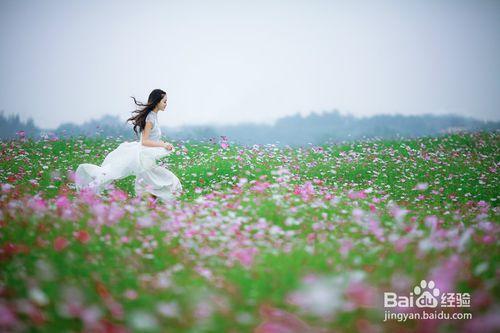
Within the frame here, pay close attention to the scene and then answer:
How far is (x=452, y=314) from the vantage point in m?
2.72

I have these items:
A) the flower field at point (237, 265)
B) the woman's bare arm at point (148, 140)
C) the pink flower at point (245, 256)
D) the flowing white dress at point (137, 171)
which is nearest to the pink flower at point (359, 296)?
the flower field at point (237, 265)

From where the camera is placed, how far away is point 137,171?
20.3 ft

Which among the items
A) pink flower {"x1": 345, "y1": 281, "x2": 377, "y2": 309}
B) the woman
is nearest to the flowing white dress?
the woman

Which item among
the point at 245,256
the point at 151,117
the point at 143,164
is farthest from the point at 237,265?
the point at 151,117

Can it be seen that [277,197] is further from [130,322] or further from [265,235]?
[130,322]

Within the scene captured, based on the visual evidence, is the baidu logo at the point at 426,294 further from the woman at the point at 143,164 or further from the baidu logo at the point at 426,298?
the woman at the point at 143,164

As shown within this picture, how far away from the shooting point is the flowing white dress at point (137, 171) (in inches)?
237

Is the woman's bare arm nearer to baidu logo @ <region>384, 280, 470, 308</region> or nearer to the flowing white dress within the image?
the flowing white dress

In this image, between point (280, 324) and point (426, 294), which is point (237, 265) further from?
point (426, 294)

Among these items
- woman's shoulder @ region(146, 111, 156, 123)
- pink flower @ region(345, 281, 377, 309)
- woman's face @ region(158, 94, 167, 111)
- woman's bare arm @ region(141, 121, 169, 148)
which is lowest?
pink flower @ region(345, 281, 377, 309)

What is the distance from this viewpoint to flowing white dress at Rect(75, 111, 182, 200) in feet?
19.7

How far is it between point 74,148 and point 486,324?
10.5 m

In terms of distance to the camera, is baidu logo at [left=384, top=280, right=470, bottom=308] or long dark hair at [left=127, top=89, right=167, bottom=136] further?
long dark hair at [left=127, top=89, right=167, bottom=136]

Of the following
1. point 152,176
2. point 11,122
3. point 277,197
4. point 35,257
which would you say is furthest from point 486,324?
point 11,122
